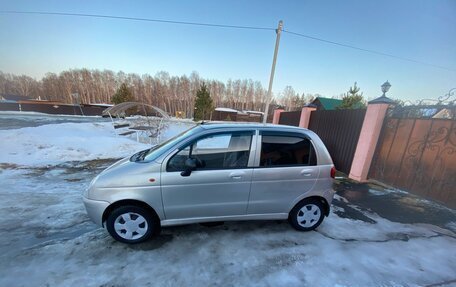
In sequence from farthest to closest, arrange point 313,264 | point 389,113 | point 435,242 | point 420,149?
1. point 389,113
2. point 420,149
3. point 435,242
4. point 313,264

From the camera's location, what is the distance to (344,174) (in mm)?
7156

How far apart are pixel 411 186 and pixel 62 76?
83.3 meters

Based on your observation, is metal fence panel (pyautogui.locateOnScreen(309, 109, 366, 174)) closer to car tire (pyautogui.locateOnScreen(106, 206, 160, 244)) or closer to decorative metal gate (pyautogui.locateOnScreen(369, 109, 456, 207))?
decorative metal gate (pyautogui.locateOnScreen(369, 109, 456, 207))

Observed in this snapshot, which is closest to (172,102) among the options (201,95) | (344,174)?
(201,95)

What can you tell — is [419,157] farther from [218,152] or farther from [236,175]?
[218,152]

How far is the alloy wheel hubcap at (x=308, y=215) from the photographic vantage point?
3316mm

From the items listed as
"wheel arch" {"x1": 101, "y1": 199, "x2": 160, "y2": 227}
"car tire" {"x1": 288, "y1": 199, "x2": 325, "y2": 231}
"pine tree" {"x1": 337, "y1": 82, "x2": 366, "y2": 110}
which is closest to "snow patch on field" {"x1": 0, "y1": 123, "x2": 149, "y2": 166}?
"wheel arch" {"x1": 101, "y1": 199, "x2": 160, "y2": 227}

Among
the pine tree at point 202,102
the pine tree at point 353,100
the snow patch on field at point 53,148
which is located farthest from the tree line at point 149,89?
the snow patch on field at point 53,148

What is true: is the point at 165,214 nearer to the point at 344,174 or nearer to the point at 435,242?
the point at 435,242

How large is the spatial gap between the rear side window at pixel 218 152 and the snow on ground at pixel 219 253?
3.81 ft

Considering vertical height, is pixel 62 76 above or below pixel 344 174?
above

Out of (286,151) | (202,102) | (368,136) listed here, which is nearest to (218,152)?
(286,151)

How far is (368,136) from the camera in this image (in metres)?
6.27

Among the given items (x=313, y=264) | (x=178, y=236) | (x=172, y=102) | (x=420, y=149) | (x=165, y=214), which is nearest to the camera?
(x=313, y=264)
